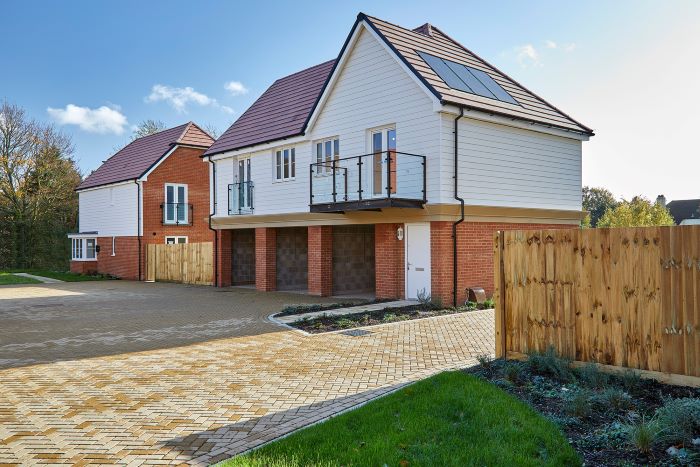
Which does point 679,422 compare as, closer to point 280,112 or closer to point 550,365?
point 550,365

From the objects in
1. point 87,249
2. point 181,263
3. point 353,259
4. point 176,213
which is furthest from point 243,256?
point 87,249

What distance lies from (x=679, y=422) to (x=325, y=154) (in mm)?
15191

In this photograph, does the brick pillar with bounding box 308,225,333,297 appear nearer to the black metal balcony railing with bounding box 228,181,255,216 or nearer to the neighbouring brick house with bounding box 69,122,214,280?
the black metal balcony railing with bounding box 228,181,255,216

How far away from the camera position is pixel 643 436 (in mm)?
4324

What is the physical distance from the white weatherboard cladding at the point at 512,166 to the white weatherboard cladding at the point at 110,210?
19855 mm

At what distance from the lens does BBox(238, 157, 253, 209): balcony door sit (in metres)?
21.7

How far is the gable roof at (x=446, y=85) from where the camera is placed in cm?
1530

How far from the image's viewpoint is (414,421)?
519cm

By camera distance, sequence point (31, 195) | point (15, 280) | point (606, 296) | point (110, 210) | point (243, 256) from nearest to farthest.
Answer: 1. point (606, 296)
2. point (243, 256)
3. point (15, 280)
4. point (110, 210)
5. point (31, 195)

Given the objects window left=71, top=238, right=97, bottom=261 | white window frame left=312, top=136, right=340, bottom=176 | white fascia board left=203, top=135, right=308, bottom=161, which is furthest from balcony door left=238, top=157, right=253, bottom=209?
window left=71, top=238, right=97, bottom=261

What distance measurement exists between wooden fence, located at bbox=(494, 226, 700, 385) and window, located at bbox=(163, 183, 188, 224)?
82.6ft

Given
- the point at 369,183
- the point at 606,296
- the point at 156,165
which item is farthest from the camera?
the point at 156,165

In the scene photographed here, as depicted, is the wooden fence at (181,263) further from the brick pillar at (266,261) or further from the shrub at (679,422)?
the shrub at (679,422)

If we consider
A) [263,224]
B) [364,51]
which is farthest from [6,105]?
[364,51]
